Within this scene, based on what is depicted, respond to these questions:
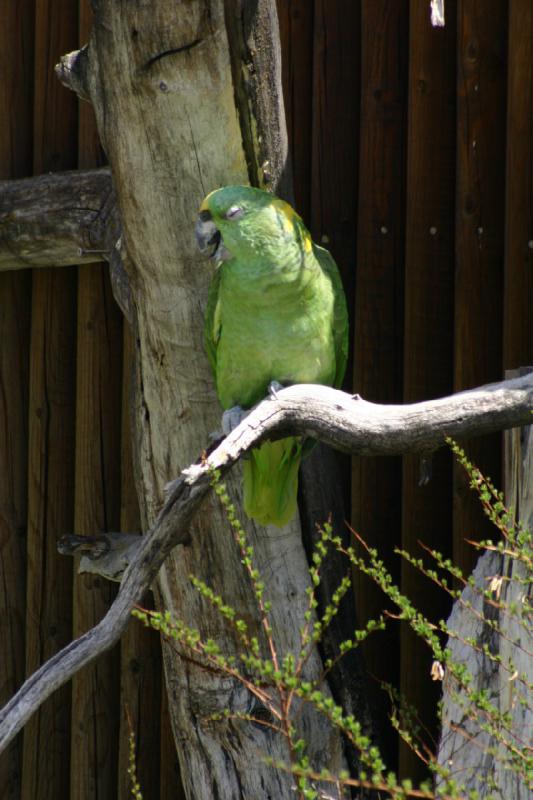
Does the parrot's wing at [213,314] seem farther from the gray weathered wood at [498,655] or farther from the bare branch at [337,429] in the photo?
the gray weathered wood at [498,655]

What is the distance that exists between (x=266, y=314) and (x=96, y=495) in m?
1.32

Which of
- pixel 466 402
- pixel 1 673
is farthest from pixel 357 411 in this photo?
pixel 1 673

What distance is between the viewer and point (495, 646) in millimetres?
2822

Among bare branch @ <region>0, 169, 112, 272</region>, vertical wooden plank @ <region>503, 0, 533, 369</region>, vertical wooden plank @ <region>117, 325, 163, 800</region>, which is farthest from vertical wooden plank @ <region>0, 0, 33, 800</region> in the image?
vertical wooden plank @ <region>503, 0, 533, 369</region>

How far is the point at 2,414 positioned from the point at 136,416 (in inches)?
45.7

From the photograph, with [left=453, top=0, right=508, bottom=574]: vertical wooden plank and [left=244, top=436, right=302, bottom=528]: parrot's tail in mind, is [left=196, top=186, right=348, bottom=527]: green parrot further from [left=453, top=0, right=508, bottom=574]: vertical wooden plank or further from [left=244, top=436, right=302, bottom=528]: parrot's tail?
[left=453, top=0, right=508, bottom=574]: vertical wooden plank

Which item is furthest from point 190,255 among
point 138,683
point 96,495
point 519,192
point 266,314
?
point 138,683

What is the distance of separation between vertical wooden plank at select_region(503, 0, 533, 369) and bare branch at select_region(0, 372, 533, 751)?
60 centimetres

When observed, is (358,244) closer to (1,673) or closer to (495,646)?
(495,646)

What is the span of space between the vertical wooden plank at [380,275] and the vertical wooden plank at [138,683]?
2.75 ft

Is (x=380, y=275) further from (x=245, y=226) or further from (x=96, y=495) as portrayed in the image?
(x=96, y=495)

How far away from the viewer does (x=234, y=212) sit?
110 inches

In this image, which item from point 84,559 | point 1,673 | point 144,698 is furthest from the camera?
point 1,673

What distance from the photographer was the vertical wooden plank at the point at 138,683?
3852 mm
